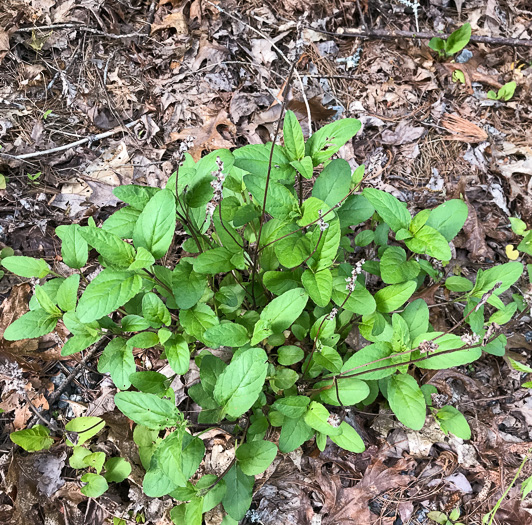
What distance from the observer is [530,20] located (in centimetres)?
445

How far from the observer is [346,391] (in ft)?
7.09

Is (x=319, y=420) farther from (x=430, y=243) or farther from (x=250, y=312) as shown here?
(x=430, y=243)

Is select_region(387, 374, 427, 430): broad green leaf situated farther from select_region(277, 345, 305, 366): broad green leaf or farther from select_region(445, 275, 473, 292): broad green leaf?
select_region(445, 275, 473, 292): broad green leaf

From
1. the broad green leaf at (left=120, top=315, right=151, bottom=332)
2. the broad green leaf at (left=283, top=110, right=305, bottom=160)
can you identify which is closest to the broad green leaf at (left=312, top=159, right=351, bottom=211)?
the broad green leaf at (left=283, top=110, right=305, bottom=160)

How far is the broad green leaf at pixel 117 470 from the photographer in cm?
247

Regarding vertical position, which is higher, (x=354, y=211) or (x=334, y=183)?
(x=334, y=183)

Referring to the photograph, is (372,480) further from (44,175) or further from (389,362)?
(44,175)

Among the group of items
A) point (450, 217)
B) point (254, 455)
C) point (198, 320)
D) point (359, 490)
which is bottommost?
point (359, 490)

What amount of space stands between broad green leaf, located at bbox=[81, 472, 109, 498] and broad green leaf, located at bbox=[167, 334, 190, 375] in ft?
2.85

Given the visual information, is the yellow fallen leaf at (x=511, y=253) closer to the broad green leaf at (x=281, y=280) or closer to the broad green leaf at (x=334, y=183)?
the broad green leaf at (x=334, y=183)

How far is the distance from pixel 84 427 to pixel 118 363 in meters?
0.65

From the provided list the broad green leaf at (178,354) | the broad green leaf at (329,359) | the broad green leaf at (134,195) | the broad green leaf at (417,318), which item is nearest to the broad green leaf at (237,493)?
the broad green leaf at (178,354)

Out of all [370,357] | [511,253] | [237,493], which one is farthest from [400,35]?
[237,493]

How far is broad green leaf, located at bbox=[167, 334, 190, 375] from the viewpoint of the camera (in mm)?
2110
